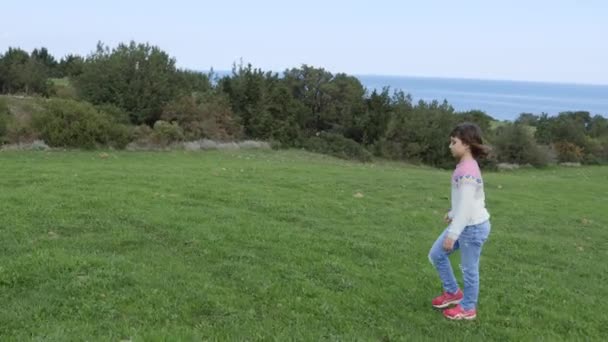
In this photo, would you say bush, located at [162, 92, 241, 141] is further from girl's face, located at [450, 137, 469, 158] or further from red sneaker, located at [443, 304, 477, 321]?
girl's face, located at [450, 137, 469, 158]

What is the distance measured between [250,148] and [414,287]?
28937 millimetres

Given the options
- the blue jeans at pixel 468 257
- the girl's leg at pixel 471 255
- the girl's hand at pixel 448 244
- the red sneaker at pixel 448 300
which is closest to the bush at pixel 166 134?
the red sneaker at pixel 448 300

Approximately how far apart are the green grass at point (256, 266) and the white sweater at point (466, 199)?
3.95ft

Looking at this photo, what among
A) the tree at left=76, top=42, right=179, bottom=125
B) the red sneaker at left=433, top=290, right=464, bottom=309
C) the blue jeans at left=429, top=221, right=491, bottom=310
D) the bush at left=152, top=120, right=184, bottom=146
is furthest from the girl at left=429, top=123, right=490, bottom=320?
the tree at left=76, top=42, right=179, bottom=125

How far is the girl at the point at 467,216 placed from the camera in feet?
19.3

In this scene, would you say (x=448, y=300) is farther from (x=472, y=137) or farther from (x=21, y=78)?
(x=21, y=78)

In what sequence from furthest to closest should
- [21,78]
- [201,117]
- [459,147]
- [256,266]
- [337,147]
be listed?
[21,78] < [337,147] < [201,117] < [256,266] < [459,147]

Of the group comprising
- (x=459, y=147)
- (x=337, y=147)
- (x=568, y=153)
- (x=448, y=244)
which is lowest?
(x=568, y=153)

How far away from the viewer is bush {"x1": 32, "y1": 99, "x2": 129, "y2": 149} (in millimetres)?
25547

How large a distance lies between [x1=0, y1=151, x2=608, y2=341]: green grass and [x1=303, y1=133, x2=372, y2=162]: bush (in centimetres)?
2645

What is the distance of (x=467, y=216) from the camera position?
588 cm

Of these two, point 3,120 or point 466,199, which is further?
point 3,120

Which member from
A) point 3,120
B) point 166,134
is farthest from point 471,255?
point 166,134

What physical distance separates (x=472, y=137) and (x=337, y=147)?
119ft
